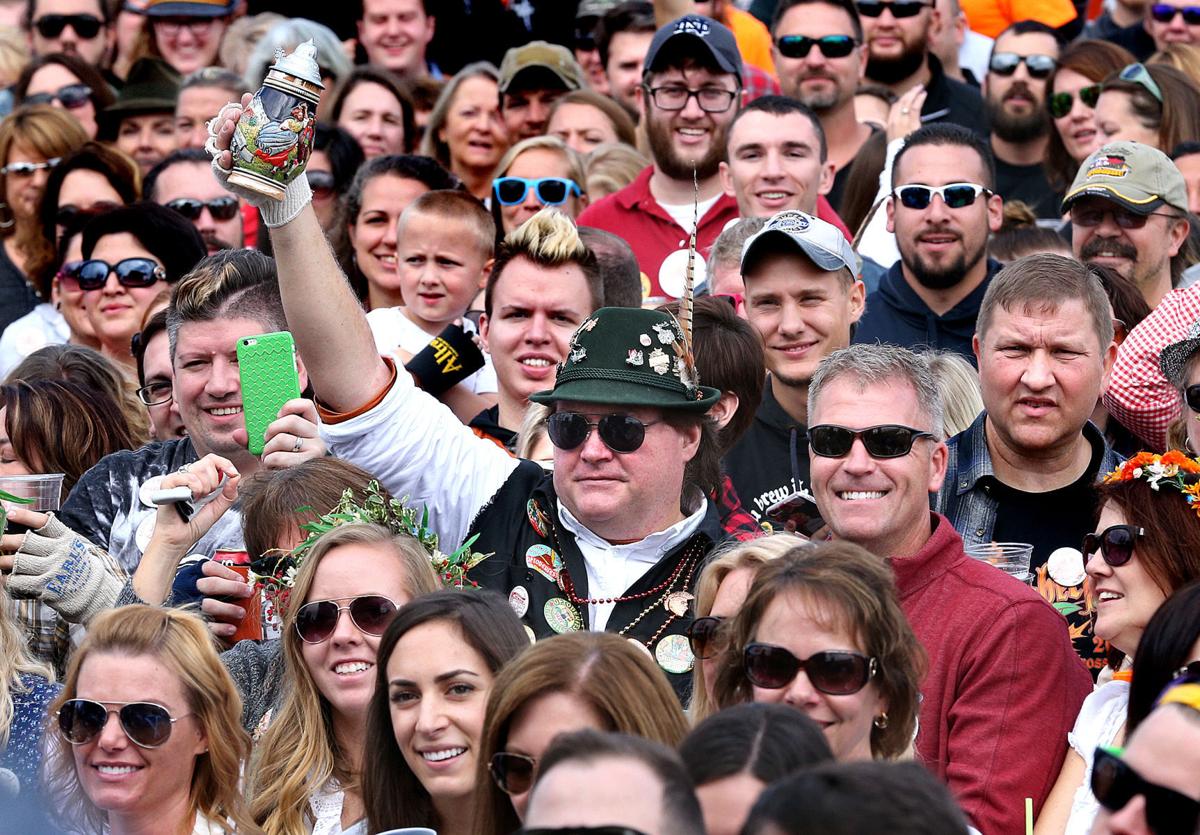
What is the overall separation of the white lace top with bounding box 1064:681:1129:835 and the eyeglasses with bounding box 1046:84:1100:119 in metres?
5.11

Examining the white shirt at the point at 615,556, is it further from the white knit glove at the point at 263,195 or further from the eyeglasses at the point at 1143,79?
the eyeglasses at the point at 1143,79

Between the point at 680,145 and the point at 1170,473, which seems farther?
the point at 680,145

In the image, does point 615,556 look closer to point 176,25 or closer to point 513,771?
point 513,771

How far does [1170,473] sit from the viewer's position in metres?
5.39

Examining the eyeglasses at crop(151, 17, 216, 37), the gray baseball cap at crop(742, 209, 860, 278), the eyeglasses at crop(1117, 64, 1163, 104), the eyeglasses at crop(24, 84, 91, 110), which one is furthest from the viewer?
the eyeglasses at crop(151, 17, 216, 37)

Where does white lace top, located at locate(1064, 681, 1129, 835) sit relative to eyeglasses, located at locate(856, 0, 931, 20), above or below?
below

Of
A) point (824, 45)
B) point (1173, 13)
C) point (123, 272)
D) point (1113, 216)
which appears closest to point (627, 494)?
point (1113, 216)

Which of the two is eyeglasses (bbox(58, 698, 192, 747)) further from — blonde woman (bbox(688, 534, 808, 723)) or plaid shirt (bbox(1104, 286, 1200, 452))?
plaid shirt (bbox(1104, 286, 1200, 452))

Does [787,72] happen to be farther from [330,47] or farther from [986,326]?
[986,326]

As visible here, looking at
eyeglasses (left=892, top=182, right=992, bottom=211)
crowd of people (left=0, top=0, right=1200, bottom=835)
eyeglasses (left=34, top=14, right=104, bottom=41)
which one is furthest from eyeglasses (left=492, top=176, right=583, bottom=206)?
eyeglasses (left=34, top=14, right=104, bottom=41)

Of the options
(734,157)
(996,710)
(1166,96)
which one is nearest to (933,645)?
(996,710)

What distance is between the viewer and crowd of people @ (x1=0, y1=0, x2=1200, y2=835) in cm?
455

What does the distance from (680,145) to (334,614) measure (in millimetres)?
4057

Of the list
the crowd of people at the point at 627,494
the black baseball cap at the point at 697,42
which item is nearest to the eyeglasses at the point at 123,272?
the crowd of people at the point at 627,494
